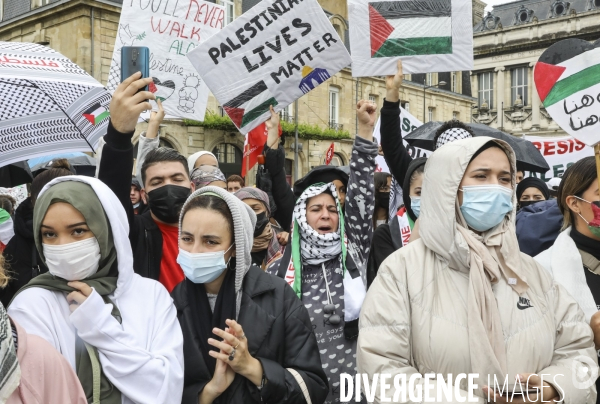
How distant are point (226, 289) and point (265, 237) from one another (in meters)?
1.81

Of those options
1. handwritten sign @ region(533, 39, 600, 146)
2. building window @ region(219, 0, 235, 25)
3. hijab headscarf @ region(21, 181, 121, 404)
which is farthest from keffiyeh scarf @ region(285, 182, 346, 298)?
building window @ region(219, 0, 235, 25)

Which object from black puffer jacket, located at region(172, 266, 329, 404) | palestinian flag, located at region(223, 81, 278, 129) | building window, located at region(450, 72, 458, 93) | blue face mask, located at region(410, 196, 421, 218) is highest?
building window, located at region(450, 72, 458, 93)

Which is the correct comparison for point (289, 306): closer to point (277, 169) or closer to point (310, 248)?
point (310, 248)

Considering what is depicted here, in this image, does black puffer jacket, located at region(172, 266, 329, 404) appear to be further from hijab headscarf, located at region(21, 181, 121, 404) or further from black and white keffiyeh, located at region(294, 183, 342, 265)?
black and white keffiyeh, located at region(294, 183, 342, 265)

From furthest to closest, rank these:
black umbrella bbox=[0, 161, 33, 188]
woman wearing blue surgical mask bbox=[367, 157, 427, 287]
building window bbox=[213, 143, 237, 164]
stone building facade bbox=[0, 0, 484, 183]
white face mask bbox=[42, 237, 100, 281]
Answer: building window bbox=[213, 143, 237, 164], stone building facade bbox=[0, 0, 484, 183], black umbrella bbox=[0, 161, 33, 188], woman wearing blue surgical mask bbox=[367, 157, 427, 287], white face mask bbox=[42, 237, 100, 281]

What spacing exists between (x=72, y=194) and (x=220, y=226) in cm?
63

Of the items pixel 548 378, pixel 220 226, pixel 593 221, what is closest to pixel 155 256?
pixel 220 226

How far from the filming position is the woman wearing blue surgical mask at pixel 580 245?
9.19ft

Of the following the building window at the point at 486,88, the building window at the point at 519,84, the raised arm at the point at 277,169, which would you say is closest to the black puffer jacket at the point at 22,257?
the raised arm at the point at 277,169

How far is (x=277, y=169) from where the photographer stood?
Answer: 15.6 ft

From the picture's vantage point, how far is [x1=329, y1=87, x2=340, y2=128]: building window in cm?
3070

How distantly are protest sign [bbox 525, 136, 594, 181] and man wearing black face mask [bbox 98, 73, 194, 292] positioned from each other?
5.81m

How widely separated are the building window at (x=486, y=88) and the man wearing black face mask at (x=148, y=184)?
167 feet

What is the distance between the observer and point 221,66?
15.1 feet
